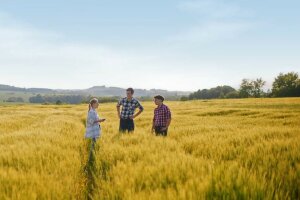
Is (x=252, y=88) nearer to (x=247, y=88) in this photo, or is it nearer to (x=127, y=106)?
(x=247, y=88)

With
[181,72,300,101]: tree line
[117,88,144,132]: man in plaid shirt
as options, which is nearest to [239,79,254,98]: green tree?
[181,72,300,101]: tree line

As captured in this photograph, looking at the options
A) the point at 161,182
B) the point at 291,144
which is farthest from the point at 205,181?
the point at 291,144

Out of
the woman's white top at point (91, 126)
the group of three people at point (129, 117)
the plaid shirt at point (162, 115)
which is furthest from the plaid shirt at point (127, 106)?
the woman's white top at point (91, 126)

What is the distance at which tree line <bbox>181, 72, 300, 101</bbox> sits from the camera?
106 meters

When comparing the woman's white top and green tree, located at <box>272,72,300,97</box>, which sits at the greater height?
green tree, located at <box>272,72,300,97</box>

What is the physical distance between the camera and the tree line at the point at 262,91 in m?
106

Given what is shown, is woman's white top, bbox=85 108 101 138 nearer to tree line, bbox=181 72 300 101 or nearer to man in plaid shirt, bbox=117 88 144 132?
man in plaid shirt, bbox=117 88 144 132

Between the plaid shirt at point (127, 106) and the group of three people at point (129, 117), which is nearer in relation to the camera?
the group of three people at point (129, 117)

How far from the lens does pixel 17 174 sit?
5.64 m

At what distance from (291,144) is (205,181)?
15.1 ft

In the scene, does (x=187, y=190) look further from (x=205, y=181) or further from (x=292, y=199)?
(x=292, y=199)

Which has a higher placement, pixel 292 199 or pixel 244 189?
pixel 244 189

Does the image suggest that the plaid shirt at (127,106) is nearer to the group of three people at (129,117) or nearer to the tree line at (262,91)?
the group of three people at (129,117)

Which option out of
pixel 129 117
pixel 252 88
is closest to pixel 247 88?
pixel 252 88
